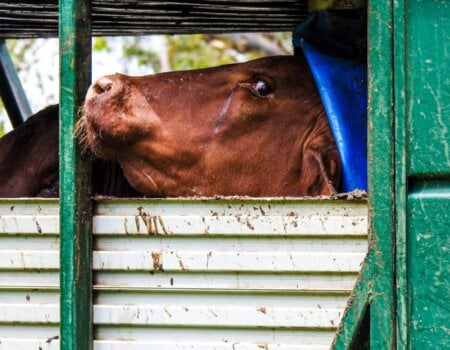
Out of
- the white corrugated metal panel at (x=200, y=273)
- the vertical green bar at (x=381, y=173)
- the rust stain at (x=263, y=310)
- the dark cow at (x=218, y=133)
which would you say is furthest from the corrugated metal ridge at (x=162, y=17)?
the rust stain at (x=263, y=310)

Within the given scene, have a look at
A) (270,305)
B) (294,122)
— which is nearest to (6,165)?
(294,122)

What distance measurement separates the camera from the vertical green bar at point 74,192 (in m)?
2.99

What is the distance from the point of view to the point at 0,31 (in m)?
5.15

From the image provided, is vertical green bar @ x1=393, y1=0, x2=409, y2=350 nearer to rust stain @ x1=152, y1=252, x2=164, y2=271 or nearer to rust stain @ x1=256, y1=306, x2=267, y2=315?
rust stain @ x1=256, y1=306, x2=267, y2=315

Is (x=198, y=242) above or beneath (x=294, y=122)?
beneath

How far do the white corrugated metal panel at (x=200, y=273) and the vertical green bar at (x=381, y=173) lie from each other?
102 millimetres

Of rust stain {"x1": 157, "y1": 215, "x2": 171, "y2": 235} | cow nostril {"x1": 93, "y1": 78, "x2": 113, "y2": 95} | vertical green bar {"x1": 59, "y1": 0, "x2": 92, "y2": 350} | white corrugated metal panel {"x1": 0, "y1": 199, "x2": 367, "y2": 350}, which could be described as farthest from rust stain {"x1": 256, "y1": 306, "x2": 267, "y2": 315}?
cow nostril {"x1": 93, "y1": 78, "x2": 113, "y2": 95}

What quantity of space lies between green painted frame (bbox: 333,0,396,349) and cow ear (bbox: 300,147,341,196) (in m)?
0.77

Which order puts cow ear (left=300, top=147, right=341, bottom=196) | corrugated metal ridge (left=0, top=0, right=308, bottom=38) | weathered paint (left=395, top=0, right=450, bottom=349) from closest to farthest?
weathered paint (left=395, top=0, right=450, bottom=349) → cow ear (left=300, top=147, right=341, bottom=196) → corrugated metal ridge (left=0, top=0, right=308, bottom=38)

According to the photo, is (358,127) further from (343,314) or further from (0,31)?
(0,31)

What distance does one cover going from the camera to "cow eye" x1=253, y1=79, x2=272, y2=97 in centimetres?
411

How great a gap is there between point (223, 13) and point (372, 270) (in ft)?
7.06

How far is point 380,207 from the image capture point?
2.84 metres

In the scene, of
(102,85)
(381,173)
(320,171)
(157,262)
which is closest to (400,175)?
(381,173)
